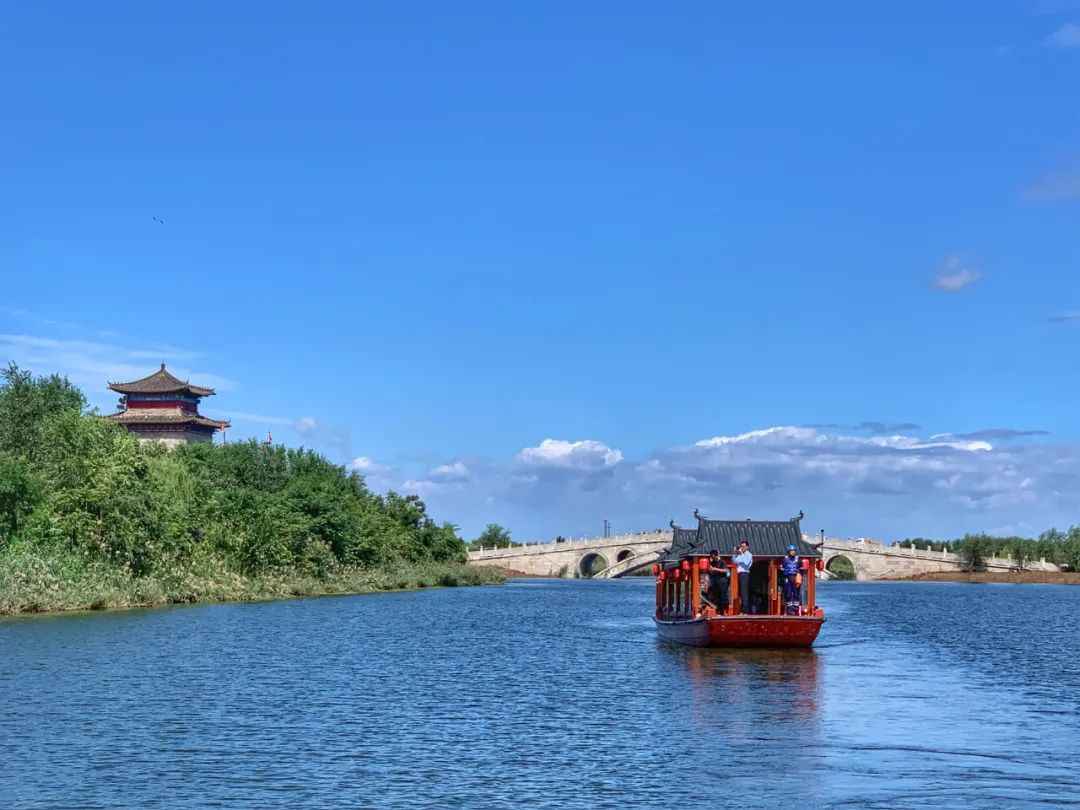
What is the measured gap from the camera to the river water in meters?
20.1

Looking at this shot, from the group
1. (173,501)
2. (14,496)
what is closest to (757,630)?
(14,496)

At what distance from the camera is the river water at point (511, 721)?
20.1m

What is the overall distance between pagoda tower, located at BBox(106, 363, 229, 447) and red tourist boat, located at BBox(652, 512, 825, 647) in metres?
83.9

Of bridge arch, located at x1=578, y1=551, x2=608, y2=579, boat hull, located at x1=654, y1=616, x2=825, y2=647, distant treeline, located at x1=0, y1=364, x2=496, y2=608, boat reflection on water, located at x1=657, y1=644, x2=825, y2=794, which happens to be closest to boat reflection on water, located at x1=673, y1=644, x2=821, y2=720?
boat reflection on water, located at x1=657, y1=644, x2=825, y2=794

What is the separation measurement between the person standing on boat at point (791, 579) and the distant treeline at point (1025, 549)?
12022 cm

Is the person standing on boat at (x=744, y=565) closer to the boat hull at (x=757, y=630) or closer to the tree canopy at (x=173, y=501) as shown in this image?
the boat hull at (x=757, y=630)

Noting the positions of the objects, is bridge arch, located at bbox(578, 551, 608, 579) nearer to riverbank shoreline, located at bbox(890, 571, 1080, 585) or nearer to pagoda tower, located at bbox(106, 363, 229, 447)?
riverbank shoreline, located at bbox(890, 571, 1080, 585)

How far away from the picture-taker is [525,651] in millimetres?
45938

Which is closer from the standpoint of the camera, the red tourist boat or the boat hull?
the boat hull

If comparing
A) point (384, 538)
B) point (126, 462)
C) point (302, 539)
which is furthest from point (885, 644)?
point (384, 538)

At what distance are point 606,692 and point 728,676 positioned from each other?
452cm

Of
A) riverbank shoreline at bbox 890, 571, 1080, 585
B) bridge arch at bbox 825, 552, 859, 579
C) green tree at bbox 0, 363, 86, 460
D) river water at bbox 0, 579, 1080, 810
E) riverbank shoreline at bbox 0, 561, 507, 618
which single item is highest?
green tree at bbox 0, 363, 86, 460

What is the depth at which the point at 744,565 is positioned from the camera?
41969 millimetres

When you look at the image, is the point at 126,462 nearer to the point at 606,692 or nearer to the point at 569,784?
the point at 606,692
